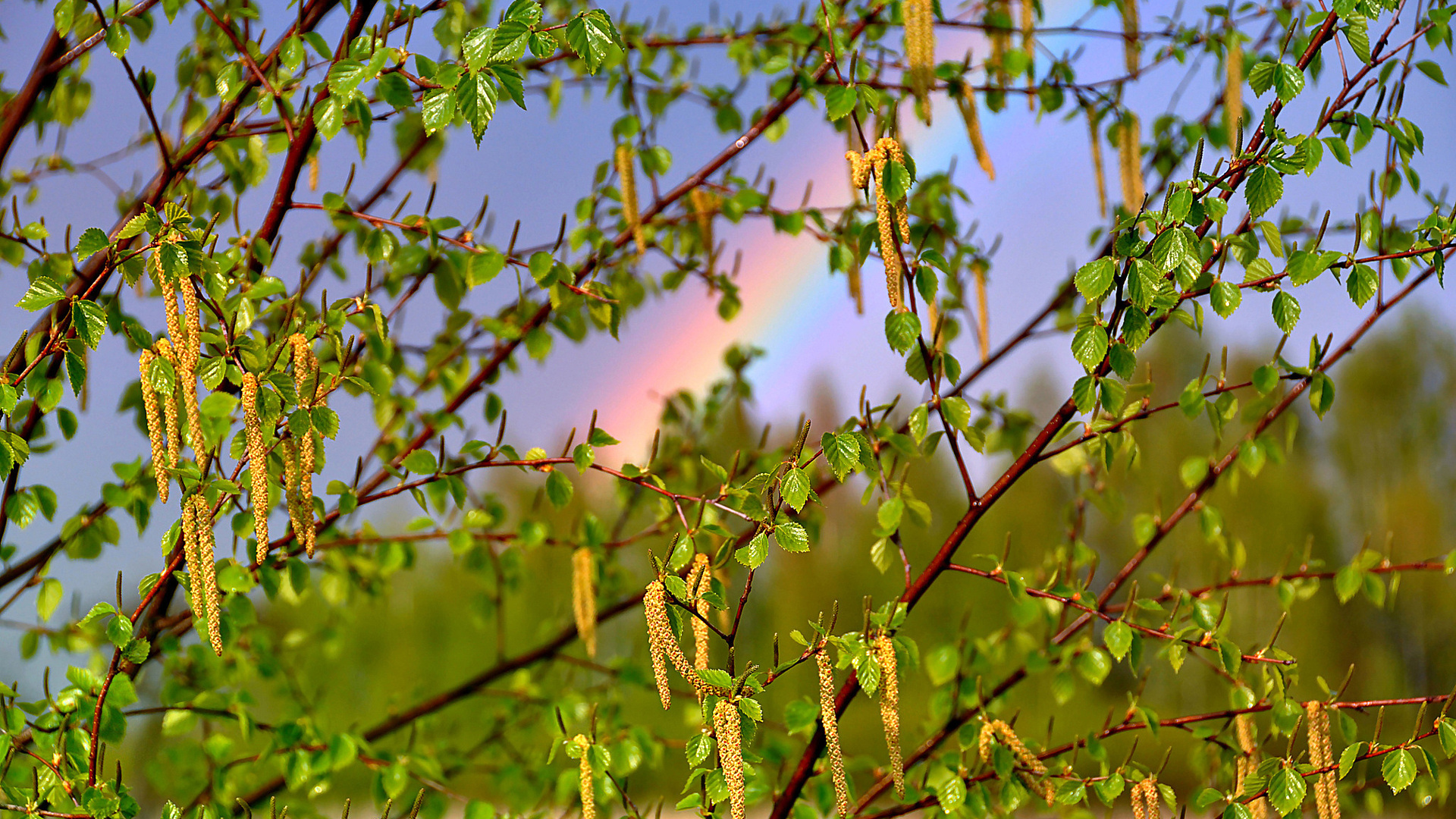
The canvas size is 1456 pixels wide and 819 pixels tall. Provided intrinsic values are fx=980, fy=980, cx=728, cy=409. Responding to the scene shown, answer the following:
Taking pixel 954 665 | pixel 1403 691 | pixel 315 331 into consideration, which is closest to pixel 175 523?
pixel 315 331

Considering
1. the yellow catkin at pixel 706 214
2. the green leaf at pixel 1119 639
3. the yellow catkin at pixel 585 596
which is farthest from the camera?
the yellow catkin at pixel 706 214

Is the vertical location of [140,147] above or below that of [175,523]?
above

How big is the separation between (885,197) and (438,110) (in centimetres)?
45

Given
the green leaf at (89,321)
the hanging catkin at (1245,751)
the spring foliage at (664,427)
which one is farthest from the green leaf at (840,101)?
the hanging catkin at (1245,751)

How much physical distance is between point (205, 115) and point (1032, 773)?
1813 millimetres

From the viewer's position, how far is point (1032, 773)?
1.24m

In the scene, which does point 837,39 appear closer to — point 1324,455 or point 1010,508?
point 1010,508

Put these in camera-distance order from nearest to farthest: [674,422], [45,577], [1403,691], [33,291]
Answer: [33,291] < [45,577] < [674,422] < [1403,691]

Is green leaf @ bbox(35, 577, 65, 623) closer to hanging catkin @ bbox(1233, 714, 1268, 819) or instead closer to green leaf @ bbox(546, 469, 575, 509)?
green leaf @ bbox(546, 469, 575, 509)

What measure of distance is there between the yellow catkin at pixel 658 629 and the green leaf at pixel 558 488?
0.41 meters

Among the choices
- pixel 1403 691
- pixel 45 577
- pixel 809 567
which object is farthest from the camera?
pixel 809 567

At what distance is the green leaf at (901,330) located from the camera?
107 centimetres

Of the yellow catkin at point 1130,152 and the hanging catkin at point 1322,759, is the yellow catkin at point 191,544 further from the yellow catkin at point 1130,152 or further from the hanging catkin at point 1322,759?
the yellow catkin at point 1130,152

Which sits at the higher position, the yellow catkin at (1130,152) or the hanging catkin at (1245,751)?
the yellow catkin at (1130,152)
